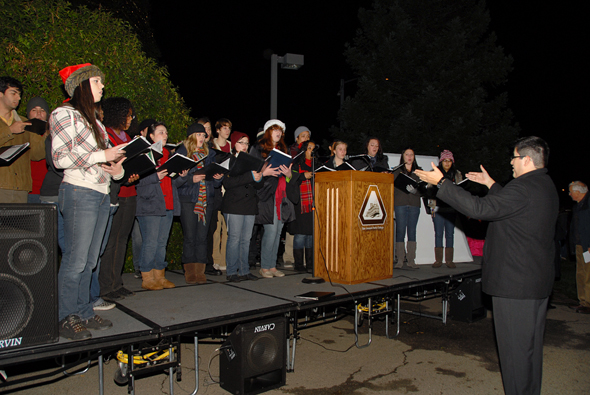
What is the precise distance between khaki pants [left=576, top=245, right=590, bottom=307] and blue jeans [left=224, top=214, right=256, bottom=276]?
556 centimetres

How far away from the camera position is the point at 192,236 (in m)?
4.77

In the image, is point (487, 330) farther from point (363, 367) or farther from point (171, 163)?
point (171, 163)

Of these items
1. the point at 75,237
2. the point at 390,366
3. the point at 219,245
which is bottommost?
the point at 390,366

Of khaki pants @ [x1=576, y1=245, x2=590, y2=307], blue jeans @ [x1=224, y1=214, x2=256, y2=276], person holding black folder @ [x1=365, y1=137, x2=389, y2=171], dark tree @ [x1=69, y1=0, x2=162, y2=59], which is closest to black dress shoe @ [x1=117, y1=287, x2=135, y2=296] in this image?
blue jeans @ [x1=224, y1=214, x2=256, y2=276]

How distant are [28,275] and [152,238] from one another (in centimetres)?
180

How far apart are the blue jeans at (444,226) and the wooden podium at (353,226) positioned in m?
1.84

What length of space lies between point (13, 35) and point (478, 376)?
21.0ft

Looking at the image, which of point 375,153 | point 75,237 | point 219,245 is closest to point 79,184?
point 75,237

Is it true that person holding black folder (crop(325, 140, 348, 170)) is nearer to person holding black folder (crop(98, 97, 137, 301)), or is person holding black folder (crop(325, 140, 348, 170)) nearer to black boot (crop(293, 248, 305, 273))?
black boot (crop(293, 248, 305, 273))

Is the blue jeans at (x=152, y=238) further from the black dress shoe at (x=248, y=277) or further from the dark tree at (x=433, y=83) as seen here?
the dark tree at (x=433, y=83)

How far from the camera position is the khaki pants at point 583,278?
258 inches

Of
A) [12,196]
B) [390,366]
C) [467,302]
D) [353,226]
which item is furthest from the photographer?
[467,302]

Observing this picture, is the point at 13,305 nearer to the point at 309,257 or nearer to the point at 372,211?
the point at 372,211

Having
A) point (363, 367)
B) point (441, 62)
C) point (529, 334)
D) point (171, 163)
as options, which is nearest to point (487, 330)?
point (363, 367)
